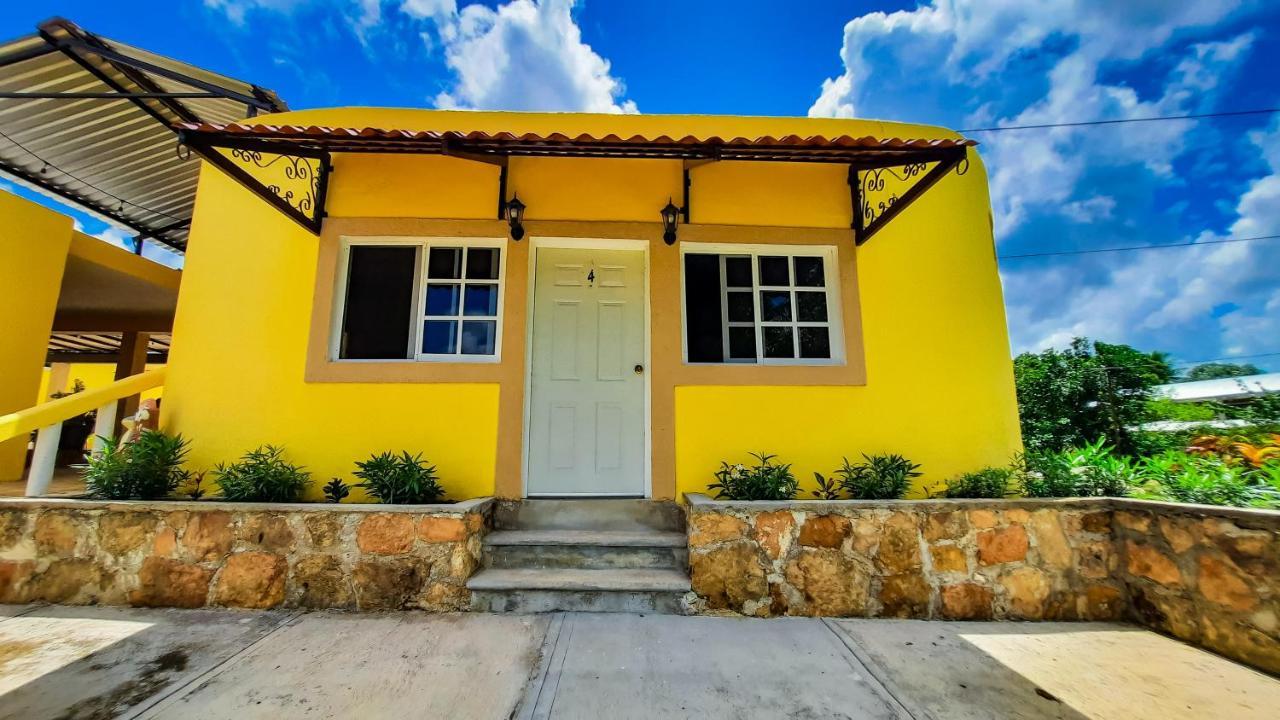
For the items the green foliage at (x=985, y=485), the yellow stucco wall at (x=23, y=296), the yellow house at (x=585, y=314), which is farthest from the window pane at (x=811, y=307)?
the yellow stucco wall at (x=23, y=296)

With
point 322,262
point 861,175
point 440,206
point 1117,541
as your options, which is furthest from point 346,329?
point 1117,541

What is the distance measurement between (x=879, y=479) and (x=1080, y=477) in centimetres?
138

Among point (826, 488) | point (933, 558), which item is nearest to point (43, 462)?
point (826, 488)

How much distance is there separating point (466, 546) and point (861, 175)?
14.3ft

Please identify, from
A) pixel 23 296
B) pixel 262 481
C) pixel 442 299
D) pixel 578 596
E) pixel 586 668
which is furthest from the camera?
pixel 23 296

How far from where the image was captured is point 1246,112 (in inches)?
317

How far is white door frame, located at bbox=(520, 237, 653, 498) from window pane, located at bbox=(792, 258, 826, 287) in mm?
1396

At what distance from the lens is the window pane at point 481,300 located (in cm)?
405

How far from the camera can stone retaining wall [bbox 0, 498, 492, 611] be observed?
294 centimetres

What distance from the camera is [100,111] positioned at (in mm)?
4859

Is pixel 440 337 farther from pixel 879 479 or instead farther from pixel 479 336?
pixel 879 479

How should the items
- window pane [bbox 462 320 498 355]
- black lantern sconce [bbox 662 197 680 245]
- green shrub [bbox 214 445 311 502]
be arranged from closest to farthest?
green shrub [bbox 214 445 311 502] → black lantern sconce [bbox 662 197 680 245] → window pane [bbox 462 320 498 355]

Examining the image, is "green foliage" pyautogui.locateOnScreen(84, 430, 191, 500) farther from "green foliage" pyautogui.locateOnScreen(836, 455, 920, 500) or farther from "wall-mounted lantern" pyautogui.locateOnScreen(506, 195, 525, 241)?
"green foliage" pyautogui.locateOnScreen(836, 455, 920, 500)

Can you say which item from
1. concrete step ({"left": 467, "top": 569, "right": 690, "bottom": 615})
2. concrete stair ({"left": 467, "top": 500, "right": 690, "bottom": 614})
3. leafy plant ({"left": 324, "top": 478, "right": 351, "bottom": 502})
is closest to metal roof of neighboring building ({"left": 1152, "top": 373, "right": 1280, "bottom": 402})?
concrete stair ({"left": 467, "top": 500, "right": 690, "bottom": 614})
